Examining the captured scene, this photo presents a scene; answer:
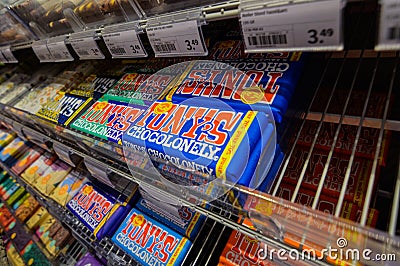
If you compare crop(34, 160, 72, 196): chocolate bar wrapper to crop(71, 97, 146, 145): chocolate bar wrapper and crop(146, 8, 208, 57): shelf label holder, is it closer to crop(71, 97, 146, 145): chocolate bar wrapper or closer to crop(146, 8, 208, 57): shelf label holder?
crop(71, 97, 146, 145): chocolate bar wrapper

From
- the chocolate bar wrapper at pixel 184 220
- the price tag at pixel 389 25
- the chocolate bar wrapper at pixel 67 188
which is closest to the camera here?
the price tag at pixel 389 25

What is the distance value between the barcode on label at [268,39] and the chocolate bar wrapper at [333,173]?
0.48 m

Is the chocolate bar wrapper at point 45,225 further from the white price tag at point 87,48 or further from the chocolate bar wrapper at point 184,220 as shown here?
the white price tag at point 87,48

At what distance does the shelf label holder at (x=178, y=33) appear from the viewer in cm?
67

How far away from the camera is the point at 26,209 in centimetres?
206

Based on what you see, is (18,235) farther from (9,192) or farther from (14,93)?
(14,93)

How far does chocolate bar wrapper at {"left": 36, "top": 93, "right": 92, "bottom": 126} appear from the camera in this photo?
3.95 feet

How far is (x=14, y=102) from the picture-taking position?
175cm

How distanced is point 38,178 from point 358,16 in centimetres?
189

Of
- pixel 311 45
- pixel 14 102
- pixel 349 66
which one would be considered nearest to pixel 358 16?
pixel 349 66

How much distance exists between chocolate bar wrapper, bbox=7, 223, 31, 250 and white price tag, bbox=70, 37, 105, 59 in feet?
5.50

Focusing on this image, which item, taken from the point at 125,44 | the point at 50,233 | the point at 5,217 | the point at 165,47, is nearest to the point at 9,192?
the point at 5,217

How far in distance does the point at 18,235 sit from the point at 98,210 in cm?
131

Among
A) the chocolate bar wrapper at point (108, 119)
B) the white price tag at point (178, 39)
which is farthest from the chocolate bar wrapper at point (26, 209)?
the white price tag at point (178, 39)
